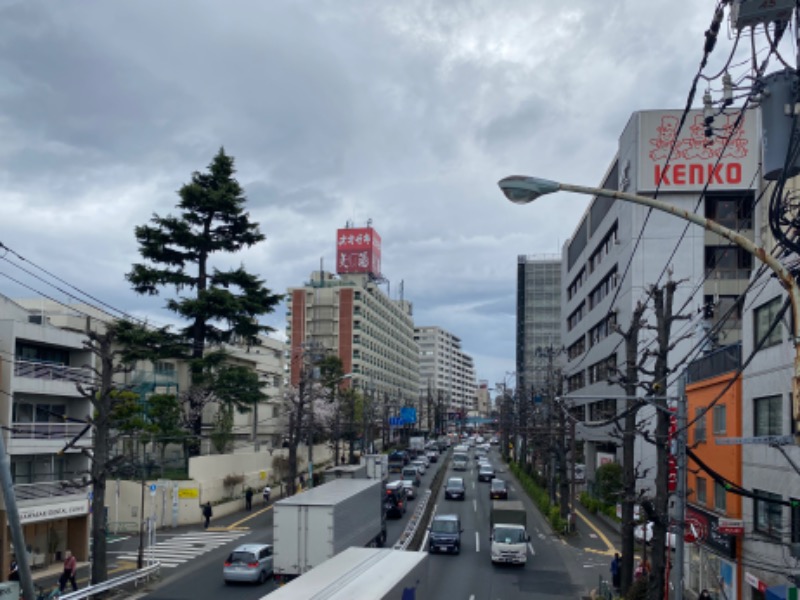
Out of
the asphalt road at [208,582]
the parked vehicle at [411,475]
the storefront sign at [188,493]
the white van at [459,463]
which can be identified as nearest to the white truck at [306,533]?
the asphalt road at [208,582]

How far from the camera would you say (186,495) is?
43906mm

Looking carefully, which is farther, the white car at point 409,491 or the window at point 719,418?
the white car at point 409,491

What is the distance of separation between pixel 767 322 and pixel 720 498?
7.47 meters

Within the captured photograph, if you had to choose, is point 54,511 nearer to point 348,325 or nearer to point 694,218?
point 694,218

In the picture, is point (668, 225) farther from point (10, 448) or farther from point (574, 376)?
point (10, 448)

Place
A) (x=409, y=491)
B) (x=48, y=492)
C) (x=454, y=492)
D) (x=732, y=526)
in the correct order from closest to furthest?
(x=732, y=526), (x=48, y=492), (x=409, y=491), (x=454, y=492)

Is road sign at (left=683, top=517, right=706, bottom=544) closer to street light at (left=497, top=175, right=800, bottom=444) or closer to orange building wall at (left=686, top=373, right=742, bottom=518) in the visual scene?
orange building wall at (left=686, top=373, right=742, bottom=518)

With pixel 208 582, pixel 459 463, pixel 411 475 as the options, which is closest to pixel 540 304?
pixel 459 463

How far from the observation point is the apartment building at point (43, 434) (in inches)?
1214

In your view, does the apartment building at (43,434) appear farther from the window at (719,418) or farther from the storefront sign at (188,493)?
the window at (719,418)

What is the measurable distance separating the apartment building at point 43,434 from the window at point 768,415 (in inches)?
952

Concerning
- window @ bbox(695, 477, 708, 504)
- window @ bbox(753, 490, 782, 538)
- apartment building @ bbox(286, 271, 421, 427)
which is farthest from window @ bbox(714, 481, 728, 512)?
apartment building @ bbox(286, 271, 421, 427)

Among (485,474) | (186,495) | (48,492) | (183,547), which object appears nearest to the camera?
(48,492)

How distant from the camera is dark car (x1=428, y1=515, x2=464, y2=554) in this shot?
115 feet
